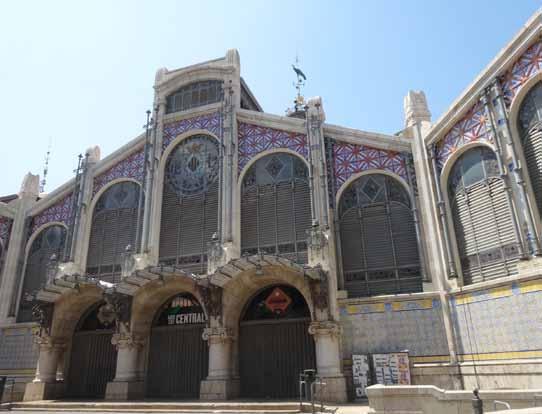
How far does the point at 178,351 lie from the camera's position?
19.7 m

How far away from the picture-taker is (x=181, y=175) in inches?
898

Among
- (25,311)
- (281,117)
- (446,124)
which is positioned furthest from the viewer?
(25,311)

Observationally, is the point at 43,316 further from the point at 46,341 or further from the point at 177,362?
the point at 177,362

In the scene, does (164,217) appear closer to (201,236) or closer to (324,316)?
(201,236)

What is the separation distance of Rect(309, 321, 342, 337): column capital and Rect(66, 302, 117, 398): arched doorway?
9959 mm

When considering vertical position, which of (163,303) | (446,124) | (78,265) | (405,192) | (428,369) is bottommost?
(428,369)

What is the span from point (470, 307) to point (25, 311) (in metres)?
21.2

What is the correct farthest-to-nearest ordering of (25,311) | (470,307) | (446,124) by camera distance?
(25,311)
(446,124)
(470,307)

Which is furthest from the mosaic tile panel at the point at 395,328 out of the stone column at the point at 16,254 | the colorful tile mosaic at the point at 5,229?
the colorful tile mosaic at the point at 5,229

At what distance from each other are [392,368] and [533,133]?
9.35 meters

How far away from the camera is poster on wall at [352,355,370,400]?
16328 millimetres

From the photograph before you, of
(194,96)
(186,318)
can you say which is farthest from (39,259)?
(194,96)

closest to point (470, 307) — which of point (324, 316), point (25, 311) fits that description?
point (324, 316)

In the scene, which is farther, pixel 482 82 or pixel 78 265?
pixel 78 265
